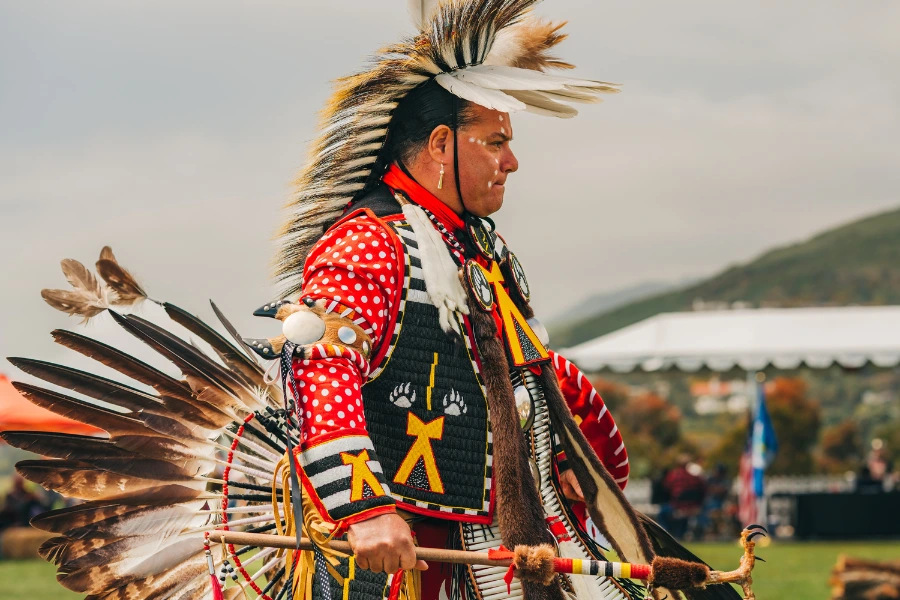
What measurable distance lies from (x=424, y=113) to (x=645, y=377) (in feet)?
35.1

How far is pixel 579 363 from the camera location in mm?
12867

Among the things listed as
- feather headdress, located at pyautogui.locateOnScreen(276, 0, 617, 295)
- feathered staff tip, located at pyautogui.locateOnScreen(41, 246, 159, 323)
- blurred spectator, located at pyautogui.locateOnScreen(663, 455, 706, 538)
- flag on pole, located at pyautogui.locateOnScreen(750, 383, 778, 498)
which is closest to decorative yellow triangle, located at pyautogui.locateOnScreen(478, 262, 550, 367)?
feather headdress, located at pyautogui.locateOnScreen(276, 0, 617, 295)

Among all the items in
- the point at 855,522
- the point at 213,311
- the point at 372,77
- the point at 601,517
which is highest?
the point at 372,77

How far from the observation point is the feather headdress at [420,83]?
285cm

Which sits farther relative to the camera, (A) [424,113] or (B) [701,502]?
(B) [701,502]

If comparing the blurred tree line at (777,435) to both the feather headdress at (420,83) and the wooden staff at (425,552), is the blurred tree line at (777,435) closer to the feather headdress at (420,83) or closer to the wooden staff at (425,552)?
the feather headdress at (420,83)

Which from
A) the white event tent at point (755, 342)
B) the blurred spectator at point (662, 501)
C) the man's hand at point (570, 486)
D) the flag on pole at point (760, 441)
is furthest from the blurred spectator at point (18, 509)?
the man's hand at point (570, 486)

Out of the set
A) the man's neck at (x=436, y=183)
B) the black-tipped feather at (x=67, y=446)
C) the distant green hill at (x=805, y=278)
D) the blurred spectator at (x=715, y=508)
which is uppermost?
the distant green hill at (x=805, y=278)

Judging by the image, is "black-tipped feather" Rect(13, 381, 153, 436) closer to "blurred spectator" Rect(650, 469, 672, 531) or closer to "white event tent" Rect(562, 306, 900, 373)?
"white event tent" Rect(562, 306, 900, 373)

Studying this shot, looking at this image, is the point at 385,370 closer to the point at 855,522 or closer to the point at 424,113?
the point at 424,113

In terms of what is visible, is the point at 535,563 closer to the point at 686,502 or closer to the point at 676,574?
the point at 676,574

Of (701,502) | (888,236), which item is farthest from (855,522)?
(888,236)

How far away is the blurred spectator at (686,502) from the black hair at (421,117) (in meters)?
11.9

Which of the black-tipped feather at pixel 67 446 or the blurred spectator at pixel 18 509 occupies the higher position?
Result: the black-tipped feather at pixel 67 446
